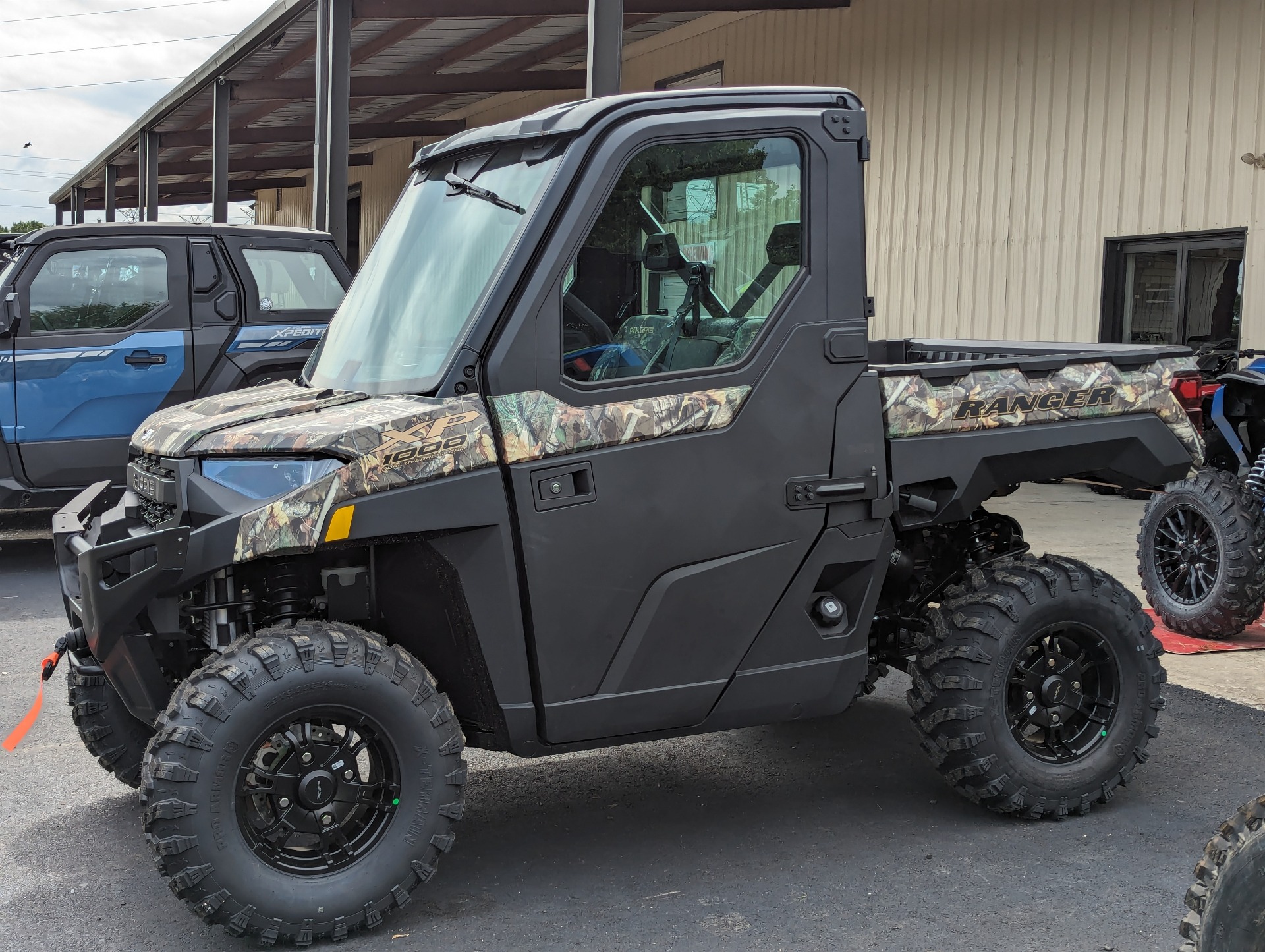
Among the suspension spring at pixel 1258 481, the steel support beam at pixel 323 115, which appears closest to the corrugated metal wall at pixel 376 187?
the steel support beam at pixel 323 115

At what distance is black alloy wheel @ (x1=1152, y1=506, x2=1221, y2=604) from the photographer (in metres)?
6.91

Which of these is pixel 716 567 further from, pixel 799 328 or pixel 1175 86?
pixel 1175 86

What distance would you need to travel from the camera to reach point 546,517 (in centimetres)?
372

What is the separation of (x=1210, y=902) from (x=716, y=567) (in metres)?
1.69

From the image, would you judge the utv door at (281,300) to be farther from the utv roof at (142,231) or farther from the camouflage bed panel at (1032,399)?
the camouflage bed panel at (1032,399)

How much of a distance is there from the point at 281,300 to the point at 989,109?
7.90 meters

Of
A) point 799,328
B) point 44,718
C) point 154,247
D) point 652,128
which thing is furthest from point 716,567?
point 154,247

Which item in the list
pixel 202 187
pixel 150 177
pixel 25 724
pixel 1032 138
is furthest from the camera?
pixel 202 187

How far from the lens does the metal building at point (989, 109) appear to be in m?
11.5

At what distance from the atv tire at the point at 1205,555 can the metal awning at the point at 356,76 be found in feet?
16.7

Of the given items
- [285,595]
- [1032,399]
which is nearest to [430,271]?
[285,595]

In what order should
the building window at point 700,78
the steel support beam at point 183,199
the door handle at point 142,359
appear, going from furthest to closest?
the steel support beam at point 183,199 < the building window at point 700,78 < the door handle at point 142,359

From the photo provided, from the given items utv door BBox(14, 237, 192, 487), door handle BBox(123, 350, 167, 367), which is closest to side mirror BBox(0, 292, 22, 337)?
utv door BBox(14, 237, 192, 487)

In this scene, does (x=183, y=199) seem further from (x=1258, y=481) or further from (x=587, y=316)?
(x=587, y=316)
